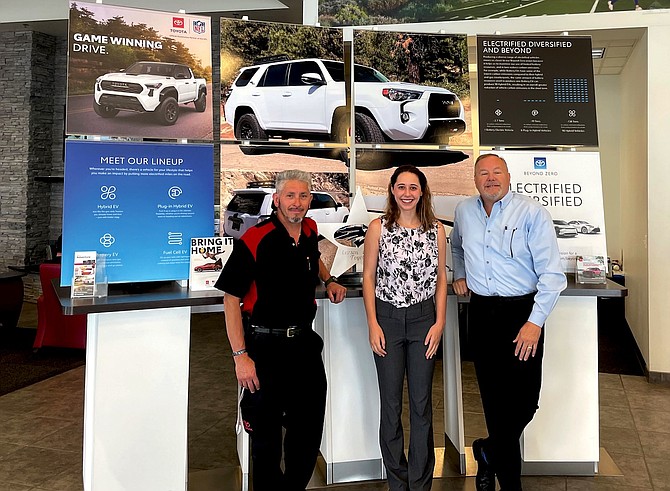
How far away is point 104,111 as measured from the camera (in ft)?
8.89

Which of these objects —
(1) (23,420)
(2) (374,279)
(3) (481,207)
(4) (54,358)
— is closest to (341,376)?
(2) (374,279)

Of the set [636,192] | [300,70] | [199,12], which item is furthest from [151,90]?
[199,12]

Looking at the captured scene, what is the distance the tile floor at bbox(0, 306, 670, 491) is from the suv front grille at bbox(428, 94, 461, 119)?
2.05 m

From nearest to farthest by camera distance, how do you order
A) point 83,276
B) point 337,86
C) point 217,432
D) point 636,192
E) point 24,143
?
point 83,276 → point 337,86 → point 217,432 → point 636,192 → point 24,143

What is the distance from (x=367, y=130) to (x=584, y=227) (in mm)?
1340

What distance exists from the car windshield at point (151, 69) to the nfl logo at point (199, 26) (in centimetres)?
24

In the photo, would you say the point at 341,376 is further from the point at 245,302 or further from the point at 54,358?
the point at 54,358

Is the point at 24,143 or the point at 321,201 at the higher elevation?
the point at 24,143

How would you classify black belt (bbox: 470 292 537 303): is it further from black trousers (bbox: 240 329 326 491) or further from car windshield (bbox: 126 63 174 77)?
car windshield (bbox: 126 63 174 77)

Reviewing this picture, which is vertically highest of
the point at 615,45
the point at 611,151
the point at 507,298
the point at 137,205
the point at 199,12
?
the point at 199,12

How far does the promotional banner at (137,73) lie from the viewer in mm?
2674

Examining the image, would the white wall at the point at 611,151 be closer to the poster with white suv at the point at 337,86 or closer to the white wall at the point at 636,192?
the white wall at the point at 636,192

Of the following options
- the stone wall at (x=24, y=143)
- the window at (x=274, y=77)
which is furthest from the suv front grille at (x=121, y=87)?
the stone wall at (x=24, y=143)

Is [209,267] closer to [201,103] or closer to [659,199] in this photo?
[201,103]
